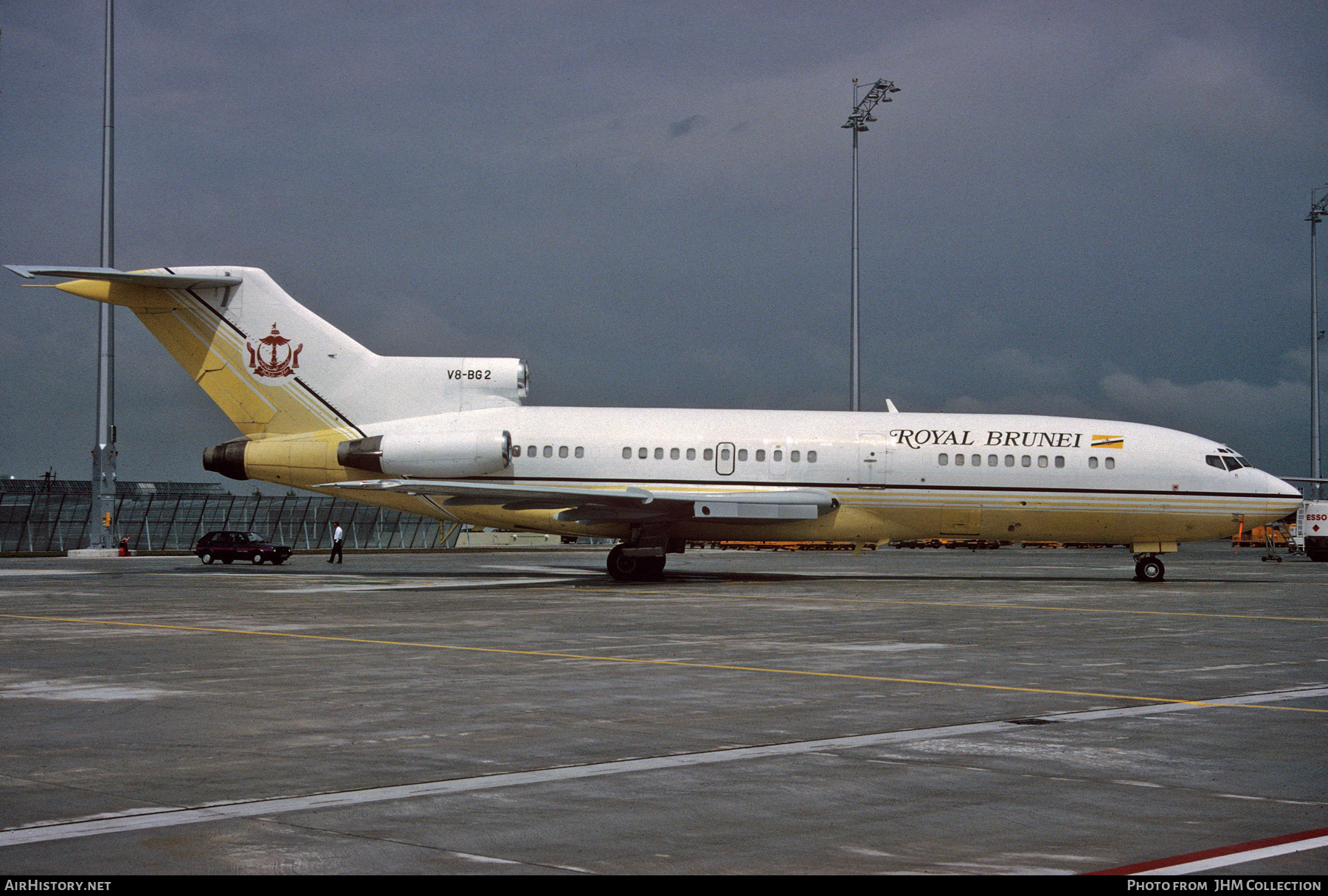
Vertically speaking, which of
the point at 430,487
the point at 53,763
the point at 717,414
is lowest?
the point at 53,763

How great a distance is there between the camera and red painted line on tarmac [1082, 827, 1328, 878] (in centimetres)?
559

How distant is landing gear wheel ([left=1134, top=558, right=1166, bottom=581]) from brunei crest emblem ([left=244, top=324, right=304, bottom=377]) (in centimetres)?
2116

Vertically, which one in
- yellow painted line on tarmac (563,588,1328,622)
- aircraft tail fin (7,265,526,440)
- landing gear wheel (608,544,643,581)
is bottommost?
yellow painted line on tarmac (563,588,1328,622)

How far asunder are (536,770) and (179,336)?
85.2 feet

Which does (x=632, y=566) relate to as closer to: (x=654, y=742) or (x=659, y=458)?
(x=659, y=458)

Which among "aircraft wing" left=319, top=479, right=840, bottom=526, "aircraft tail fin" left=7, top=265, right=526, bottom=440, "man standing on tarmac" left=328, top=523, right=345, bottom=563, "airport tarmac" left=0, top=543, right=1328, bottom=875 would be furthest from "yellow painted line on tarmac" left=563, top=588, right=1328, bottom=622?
"man standing on tarmac" left=328, top=523, right=345, bottom=563

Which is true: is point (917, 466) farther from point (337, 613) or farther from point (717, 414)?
point (337, 613)

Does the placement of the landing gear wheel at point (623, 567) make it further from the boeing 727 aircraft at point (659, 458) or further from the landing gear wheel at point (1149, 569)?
the landing gear wheel at point (1149, 569)

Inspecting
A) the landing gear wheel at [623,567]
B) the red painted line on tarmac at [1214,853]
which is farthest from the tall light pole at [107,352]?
the red painted line on tarmac at [1214,853]

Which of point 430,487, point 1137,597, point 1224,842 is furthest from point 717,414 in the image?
point 1224,842

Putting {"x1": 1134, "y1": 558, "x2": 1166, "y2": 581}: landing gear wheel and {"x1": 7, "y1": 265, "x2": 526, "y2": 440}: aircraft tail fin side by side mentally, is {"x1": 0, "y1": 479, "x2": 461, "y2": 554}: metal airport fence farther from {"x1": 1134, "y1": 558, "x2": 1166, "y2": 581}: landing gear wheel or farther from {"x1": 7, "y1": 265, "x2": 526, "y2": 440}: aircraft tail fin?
{"x1": 1134, "y1": 558, "x2": 1166, "y2": 581}: landing gear wheel

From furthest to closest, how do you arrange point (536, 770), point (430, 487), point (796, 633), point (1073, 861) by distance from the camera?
point (430, 487)
point (796, 633)
point (536, 770)
point (1073, 861)

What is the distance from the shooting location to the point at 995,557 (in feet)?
177

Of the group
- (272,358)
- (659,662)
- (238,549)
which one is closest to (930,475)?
(272,358)
